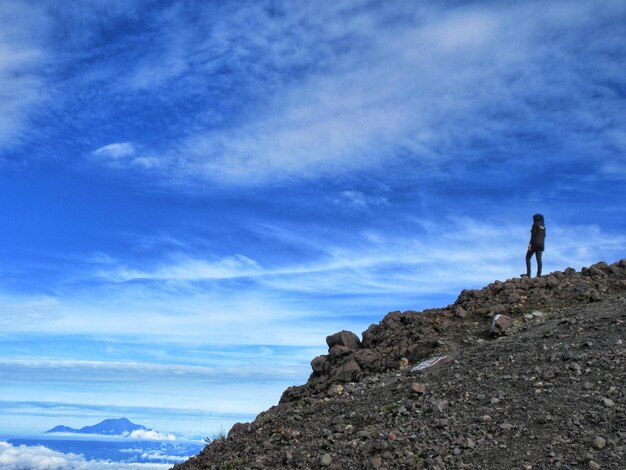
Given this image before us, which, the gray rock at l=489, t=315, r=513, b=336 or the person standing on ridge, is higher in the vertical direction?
the person standing on ridge

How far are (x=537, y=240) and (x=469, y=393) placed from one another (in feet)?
35.9

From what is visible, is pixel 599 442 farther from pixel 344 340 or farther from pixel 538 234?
pixel 538 234

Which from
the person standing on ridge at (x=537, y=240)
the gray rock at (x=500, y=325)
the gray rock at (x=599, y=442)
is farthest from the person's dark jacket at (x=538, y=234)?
the gray rock at (x=599, y=442)

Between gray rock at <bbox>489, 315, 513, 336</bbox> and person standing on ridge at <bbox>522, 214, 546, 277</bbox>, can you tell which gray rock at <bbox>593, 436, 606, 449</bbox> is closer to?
gray rock at <bbox>489, 315, 513, 336</bbox>

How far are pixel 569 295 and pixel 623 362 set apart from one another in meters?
5.80

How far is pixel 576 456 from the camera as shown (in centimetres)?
1145

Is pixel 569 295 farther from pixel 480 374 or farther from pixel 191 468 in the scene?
pixel 191 468

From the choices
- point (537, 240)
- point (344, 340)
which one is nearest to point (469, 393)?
point (344, 340)

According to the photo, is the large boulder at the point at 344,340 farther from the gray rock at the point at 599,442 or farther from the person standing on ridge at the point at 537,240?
the gray rock at the point at 599,442

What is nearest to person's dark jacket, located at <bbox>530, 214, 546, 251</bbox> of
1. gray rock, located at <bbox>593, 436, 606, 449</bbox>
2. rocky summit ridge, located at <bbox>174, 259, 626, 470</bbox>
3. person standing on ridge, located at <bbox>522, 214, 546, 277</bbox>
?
person standing on ridge, located at <bbox>522, 214, 546, 277</bbox>

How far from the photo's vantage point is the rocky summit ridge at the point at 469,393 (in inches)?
477

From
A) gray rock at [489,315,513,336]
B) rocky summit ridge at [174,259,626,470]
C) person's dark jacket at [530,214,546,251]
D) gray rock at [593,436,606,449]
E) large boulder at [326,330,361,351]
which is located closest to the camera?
gray rock at [593,436,606,449]

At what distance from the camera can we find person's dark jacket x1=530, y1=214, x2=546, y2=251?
23766 mm

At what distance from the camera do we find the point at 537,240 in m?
23.8
